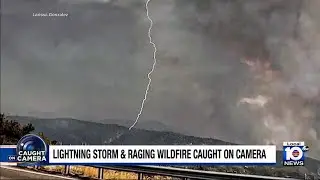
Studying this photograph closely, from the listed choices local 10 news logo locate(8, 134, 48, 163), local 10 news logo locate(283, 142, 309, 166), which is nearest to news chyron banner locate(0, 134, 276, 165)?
local 10 news logo locate(8, 134, 48, 163)

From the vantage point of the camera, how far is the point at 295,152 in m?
5.08

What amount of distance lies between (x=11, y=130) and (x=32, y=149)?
0.31 metres

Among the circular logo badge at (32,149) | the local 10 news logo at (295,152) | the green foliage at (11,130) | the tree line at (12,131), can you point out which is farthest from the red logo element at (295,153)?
the green foliage at (11,130)

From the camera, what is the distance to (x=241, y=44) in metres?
5.12

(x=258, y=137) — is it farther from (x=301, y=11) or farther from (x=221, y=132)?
(x=301, y=11)

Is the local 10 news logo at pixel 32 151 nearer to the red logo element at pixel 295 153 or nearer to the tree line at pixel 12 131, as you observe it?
the tree line at pixel 12 131

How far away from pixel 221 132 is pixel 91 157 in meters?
1.42

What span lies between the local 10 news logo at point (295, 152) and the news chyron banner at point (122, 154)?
0.15 metres

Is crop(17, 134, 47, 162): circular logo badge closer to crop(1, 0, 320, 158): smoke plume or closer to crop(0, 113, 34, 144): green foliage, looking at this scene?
crop(0, 113, 34, 144): green foliage

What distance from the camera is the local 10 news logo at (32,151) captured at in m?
4.98

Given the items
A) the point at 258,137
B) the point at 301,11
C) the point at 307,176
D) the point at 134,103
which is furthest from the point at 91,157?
the point at 301,11

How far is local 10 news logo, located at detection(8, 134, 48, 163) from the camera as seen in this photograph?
4984 millimetres

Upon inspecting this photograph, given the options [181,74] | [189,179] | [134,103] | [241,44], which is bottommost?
[189,179]

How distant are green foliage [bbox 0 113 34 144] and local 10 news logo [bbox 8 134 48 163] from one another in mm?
74
